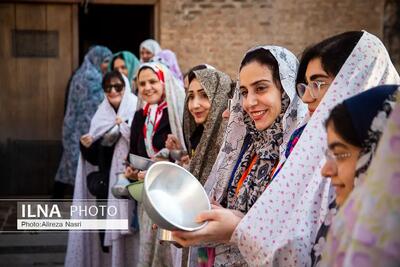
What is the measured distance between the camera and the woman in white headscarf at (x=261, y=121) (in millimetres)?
2637

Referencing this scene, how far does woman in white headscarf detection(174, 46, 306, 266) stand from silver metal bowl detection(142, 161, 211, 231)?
0.37 metres

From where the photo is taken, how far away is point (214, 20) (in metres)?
8.05

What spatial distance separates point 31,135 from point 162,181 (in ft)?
20.5

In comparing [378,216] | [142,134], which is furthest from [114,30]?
[378,216]

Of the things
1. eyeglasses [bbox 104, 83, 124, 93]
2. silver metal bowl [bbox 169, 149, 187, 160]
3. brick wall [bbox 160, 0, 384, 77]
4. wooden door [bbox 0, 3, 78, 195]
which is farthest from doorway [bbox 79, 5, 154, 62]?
silver metal bowl [bbox 169, 149, 187, 160]

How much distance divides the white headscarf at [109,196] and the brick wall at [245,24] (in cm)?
251

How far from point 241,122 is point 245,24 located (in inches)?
212

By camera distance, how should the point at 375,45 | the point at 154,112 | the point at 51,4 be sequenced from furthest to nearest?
the point at 51,4
the point at 154,112
the point at 375,45

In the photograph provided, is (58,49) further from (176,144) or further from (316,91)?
(316,91)

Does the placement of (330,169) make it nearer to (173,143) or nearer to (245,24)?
(173,143)

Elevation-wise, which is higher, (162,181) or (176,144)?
(162,181)

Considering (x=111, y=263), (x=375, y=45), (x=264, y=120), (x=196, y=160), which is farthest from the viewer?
(x=111, y=263)

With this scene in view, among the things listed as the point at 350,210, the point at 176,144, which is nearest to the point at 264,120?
the point at 350,210

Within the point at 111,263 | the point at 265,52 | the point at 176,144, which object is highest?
the point at 265,52
